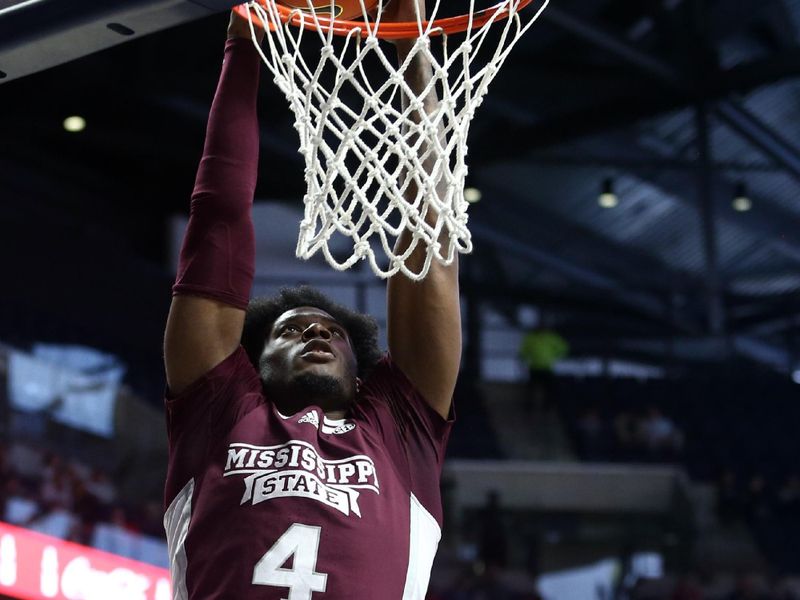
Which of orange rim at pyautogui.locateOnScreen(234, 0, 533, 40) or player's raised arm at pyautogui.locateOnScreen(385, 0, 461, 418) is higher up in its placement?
orange rim at pyautogui.locateOnScreen(234, 0, 533, 40)

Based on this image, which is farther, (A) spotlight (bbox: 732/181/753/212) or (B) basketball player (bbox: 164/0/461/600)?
(A) spotlight (bbox: 732/181/753/212)

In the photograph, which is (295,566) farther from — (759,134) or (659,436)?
(659,436)

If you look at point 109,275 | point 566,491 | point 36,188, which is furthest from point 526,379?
point 36,188

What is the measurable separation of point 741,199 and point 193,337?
29.9 ft

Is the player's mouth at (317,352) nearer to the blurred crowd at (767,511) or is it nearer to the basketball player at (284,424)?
the basketball player at (284,424)

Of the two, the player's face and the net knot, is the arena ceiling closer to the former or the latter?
the player's face

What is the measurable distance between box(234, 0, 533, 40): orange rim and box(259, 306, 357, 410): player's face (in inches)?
22.8

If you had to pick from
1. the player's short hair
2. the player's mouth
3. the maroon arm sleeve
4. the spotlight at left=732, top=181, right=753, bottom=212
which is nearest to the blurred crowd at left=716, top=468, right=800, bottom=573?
the spotlight at left=732, top=181, right=753, bottom=212

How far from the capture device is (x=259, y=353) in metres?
2.59

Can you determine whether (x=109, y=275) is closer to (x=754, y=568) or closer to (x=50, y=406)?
(x=50, y=406)

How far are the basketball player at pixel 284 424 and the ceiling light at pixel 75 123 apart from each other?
641 cm

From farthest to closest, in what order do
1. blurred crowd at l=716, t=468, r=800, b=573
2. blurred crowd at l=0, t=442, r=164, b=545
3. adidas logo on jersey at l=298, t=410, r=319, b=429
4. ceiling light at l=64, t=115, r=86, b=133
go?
blurred crowd at l=716, t=468, r=800, b=573 < ceiling light at l=64, t=115, r=86, b=133 < blurred crowd at l=0, t=442, r=164, b=545 < adidas logo on jersey at l=298, t=410, r=319, b=429

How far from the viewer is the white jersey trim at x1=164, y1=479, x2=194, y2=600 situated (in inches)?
80.6

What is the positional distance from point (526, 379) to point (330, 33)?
888cm
